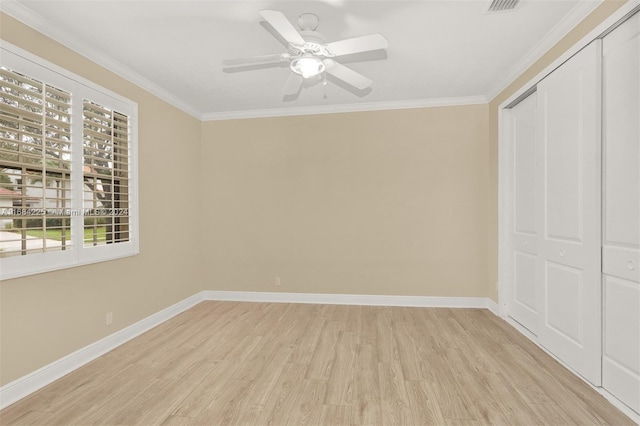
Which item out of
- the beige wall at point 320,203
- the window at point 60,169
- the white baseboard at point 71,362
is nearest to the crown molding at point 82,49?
the beige wall at point 320,203

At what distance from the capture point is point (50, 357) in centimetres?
255

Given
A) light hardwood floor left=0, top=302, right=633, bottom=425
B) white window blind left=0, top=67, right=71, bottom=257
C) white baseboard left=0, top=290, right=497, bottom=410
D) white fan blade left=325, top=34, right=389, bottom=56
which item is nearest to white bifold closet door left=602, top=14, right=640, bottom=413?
light hardwood floor left=0, top=302, right=633, bottom=425

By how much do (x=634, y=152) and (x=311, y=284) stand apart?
A: 3.66 meters

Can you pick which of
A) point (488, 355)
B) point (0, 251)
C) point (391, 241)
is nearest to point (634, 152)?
point (488, 355)

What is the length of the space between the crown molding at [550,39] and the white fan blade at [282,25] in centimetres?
209

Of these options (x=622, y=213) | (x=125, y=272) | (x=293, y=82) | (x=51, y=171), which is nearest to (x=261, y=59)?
(x=293, y=82)

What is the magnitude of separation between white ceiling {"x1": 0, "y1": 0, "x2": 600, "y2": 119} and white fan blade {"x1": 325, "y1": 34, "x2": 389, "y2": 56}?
362 millimetres

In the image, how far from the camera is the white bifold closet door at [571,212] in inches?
92.5

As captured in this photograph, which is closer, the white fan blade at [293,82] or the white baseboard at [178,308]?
the white baseboard at [178,308]

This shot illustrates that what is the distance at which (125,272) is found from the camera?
3355 millimetres

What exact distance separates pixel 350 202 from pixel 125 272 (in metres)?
2.84

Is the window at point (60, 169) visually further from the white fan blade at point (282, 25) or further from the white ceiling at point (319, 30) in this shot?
the white fan blade at point (282, 25)

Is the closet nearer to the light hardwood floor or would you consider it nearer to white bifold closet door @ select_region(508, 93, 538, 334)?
white bifold closet door @ select_region(508, 93, 538, 334)

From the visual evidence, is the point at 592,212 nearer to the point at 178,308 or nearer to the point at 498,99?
the point at 498,99
